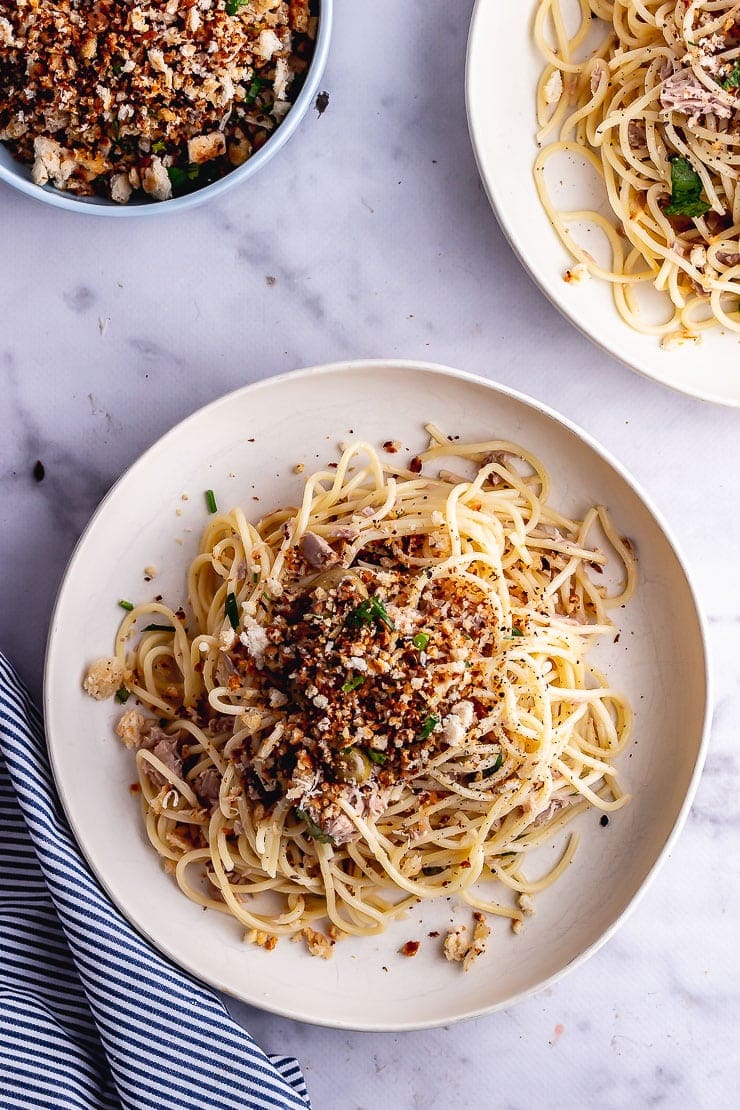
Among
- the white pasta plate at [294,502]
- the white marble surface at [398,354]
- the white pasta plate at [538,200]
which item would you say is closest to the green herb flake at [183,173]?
the white marble surface at [398,354]

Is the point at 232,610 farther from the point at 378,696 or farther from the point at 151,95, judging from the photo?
the point at 151,95

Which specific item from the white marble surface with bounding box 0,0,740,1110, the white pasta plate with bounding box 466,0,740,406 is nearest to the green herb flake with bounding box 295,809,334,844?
the white marble surface with bounding box 0,0,740,1110

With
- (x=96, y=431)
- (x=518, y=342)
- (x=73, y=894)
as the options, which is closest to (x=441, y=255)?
(x=518, y=342)

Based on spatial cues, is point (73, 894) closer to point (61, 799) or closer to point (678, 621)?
point (61, 799)

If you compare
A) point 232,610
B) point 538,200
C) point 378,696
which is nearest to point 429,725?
point 378,696

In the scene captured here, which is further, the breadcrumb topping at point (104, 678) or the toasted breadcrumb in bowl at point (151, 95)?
the breadcrumb topping at point (104, 678)

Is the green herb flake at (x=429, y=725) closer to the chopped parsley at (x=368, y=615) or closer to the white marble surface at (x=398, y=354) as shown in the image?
the chopped parsley at (x=368, y=615)

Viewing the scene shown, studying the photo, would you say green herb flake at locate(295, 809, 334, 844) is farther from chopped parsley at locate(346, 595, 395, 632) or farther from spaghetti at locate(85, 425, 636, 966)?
chopped parsley at locate(346, 595, 395, 632)
